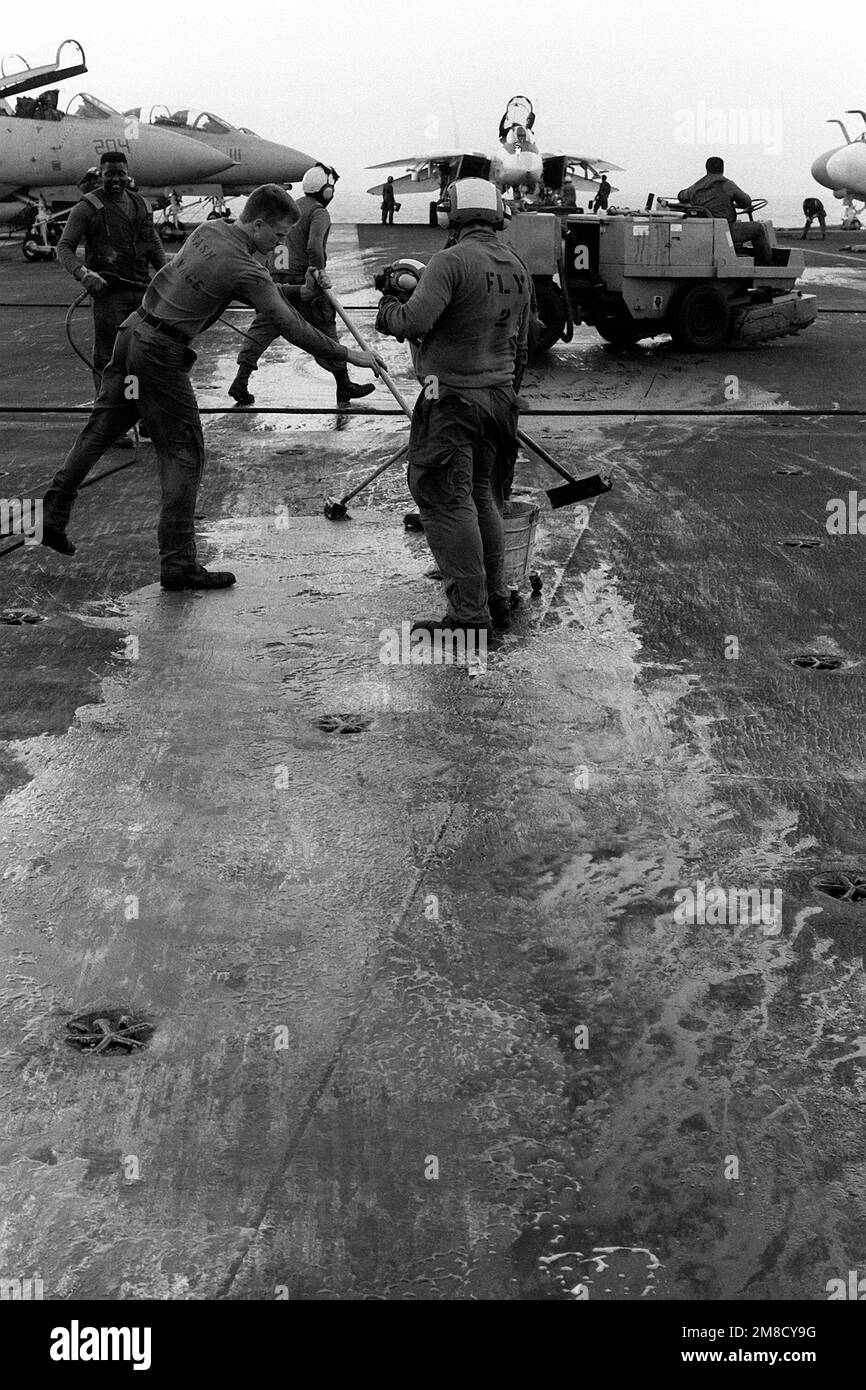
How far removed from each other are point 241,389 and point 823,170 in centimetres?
2104

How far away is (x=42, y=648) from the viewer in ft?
18.8

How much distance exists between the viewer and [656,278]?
42.7 ft

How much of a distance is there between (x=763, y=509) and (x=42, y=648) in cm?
396

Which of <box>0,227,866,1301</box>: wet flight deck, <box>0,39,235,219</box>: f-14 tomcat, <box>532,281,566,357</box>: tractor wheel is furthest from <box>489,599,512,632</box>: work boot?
<box>0,39,235,219</box>: f-14 tomcat

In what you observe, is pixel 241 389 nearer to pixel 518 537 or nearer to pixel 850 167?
pixel 518 537

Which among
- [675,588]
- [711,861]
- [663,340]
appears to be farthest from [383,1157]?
[663,340]

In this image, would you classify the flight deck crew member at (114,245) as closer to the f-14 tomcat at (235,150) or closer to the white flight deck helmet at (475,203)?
the white flight deck helmet at (475,203)

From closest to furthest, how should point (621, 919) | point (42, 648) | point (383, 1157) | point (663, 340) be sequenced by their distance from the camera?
point (383, 1157)
point (621, 919)
point (42, 648)
point (663, 340)

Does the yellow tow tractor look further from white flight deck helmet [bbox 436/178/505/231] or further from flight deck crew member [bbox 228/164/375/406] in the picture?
white flight deck helmet [bbox 436/178/505/231]

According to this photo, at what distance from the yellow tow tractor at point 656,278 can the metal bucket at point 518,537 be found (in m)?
6.96

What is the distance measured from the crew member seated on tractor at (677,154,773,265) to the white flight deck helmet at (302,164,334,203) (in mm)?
4424

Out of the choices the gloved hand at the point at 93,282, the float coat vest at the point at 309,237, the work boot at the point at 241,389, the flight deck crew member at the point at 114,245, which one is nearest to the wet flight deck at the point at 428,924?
the gloved hand at the point at 93,282

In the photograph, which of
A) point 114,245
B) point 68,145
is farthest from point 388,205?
point 114,245

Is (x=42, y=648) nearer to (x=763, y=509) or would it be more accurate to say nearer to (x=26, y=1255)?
(x=26, y=1255)
